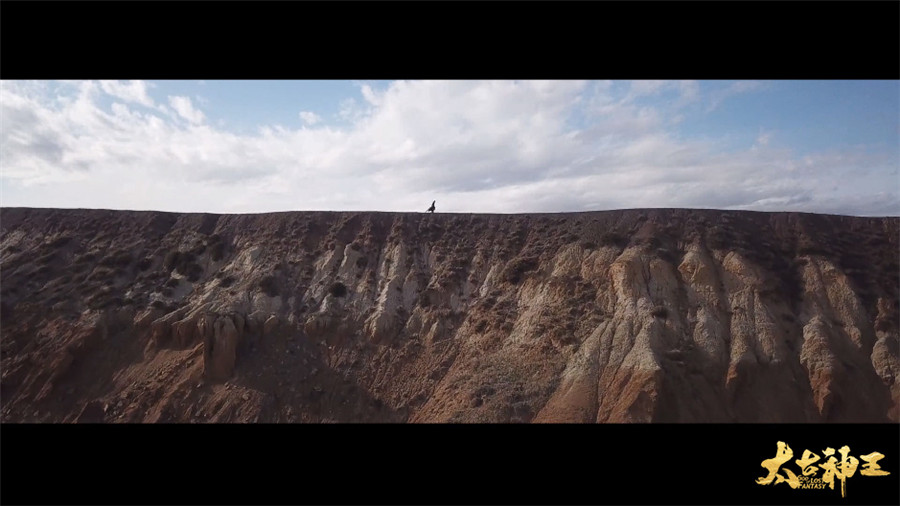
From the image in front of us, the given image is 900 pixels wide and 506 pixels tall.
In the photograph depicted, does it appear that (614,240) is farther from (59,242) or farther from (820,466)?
(59,242)

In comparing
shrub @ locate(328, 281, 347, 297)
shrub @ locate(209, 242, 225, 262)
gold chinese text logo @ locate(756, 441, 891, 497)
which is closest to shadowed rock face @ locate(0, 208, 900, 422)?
shrub @ locate(328, 281, 347, 297)

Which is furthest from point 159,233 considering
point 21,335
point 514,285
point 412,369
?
point 514,285

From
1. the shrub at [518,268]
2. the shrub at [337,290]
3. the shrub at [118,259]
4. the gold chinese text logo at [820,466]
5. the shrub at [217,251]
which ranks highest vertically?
the shrub at [217,251]

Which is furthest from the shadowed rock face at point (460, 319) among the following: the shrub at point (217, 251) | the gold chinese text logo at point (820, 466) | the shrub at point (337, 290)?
the gold chinese text logo at point (820, 466)

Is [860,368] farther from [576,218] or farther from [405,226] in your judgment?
[405,226]

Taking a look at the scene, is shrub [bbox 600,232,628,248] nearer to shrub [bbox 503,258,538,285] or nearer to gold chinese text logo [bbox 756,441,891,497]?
shrub [bbox 503,258,538,285]

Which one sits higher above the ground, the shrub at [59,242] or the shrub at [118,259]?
the shrub at [59,242]

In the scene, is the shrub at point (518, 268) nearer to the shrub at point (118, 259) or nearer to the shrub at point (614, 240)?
the shrub at point (614, 240)
